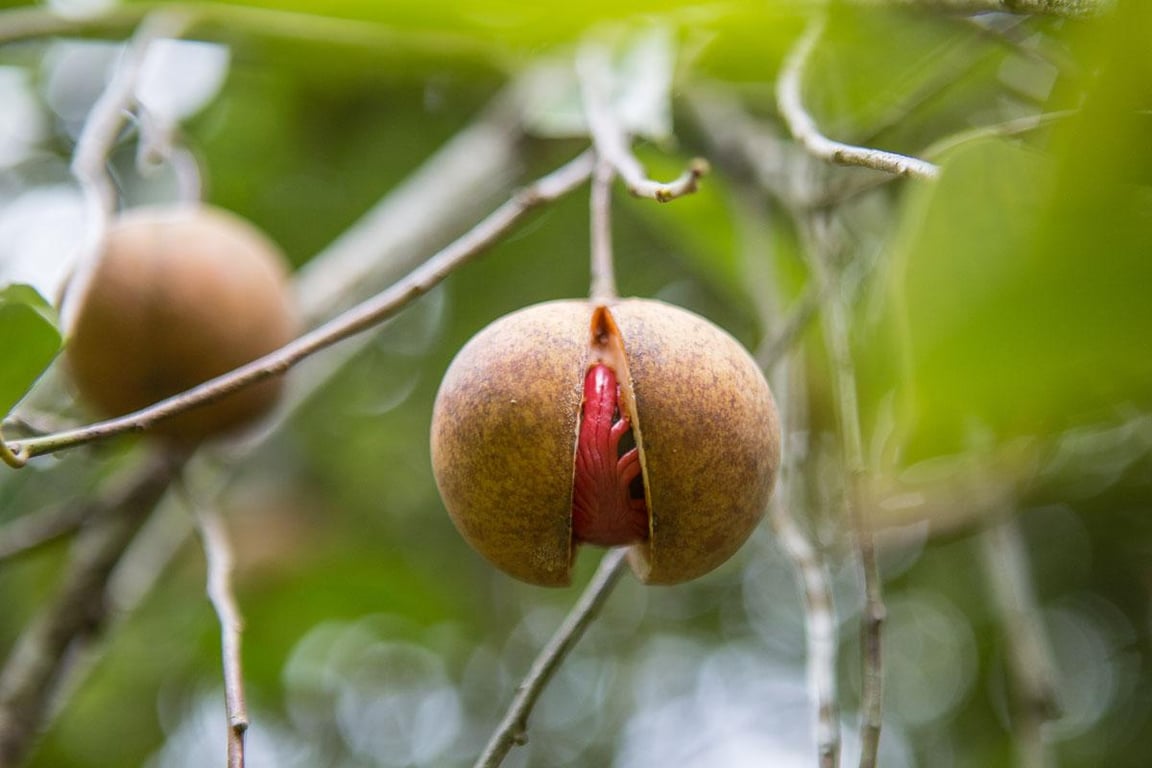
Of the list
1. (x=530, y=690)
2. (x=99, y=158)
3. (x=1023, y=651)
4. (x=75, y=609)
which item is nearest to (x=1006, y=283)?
(x=530, y=690)

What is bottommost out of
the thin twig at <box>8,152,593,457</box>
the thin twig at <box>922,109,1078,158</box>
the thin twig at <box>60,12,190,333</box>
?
the thin twig at <box>922,109,1078,158</box>

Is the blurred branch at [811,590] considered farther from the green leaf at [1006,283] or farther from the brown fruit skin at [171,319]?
the brown fruit skin at [171,319]

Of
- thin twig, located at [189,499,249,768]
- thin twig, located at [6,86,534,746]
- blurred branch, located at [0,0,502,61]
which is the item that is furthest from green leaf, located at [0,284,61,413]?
thin twig, located at [6,86,534,746]

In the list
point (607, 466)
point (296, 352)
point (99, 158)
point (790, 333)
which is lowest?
point (790, 333)

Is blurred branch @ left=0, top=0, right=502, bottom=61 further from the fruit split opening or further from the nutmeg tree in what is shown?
the fruit split opening

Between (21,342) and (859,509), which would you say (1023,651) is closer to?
(859,509)

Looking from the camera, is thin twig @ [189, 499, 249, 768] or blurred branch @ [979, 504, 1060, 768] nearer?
thin twig @ [189, 499, 249, 768]

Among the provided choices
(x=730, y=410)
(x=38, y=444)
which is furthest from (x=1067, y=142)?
(x=38, y=444)
